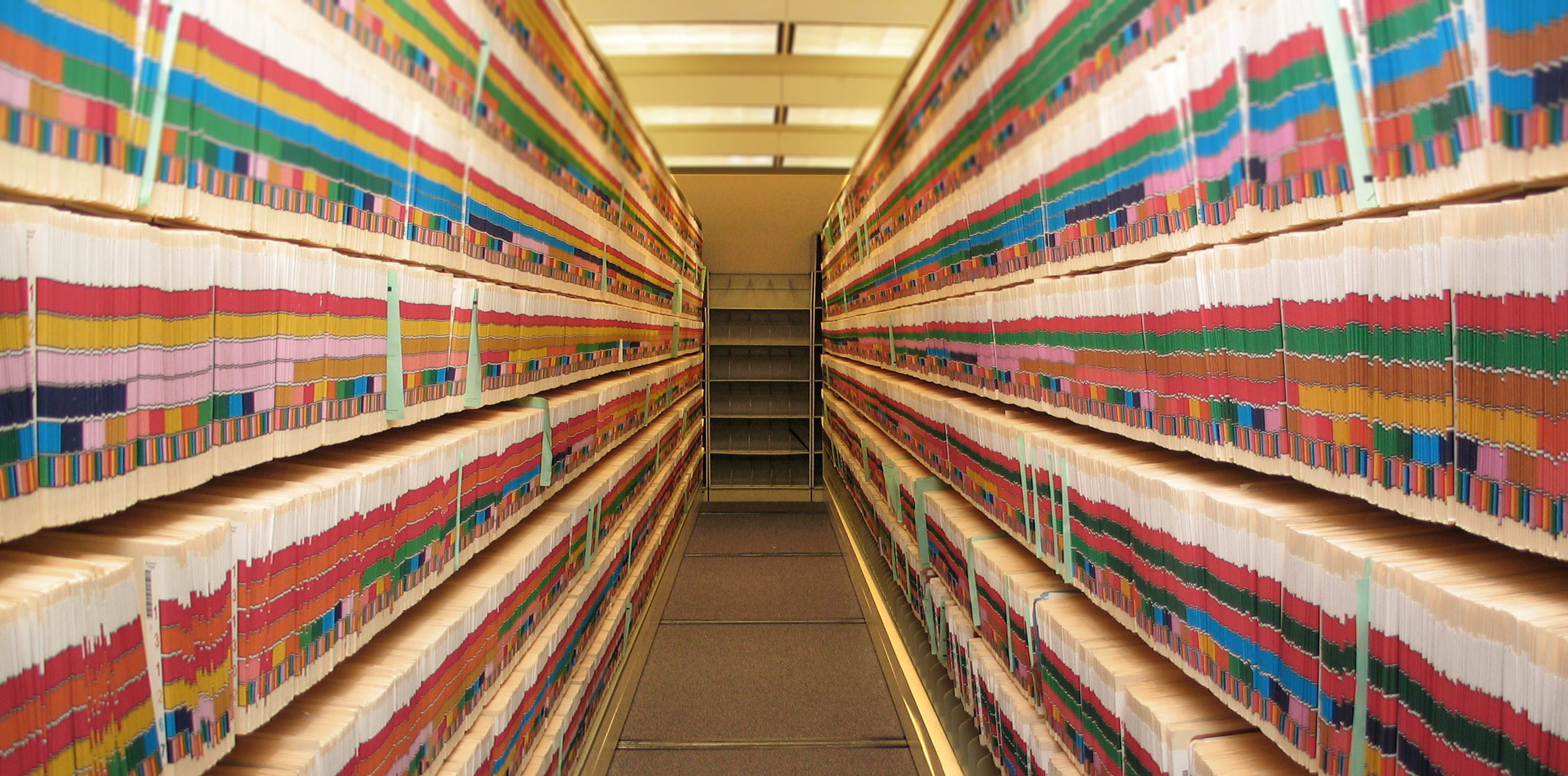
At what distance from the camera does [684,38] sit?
4223 mm

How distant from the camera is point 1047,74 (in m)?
1.78

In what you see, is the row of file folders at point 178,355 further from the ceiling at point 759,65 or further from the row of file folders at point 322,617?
the ceiling at point 759,65

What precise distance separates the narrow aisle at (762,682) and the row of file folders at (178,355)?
5.91 feet

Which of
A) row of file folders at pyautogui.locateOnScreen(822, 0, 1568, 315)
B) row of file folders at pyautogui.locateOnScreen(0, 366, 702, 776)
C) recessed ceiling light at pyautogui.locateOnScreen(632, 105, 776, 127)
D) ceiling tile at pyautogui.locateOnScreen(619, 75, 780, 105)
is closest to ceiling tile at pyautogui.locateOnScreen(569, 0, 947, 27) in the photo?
ceiling tile at pyautogui.locateOnScreen(619, 75, 780, 105)

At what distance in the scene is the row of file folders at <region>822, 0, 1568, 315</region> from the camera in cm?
79

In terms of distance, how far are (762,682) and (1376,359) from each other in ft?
9.36

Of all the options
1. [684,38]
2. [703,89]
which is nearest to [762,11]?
[684,38]

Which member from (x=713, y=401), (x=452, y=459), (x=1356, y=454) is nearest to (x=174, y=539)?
(x=452, y=459)

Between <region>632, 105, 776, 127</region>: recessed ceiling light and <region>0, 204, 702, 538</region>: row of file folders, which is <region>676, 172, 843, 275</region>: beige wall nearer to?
<region>632, 105, 776, 127</region>: recessed ceiling light

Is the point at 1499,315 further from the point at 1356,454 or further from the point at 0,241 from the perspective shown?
the point at 0,241

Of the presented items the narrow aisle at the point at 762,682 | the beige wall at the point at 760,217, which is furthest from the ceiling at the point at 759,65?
the narrow aisle at the point at 762,682

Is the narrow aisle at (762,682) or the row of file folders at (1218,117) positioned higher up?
the row of file folders at (1218,117)

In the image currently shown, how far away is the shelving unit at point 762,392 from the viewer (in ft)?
23.6

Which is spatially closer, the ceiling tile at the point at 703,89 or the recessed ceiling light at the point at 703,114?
the ceiling tile at the point at 703,89
